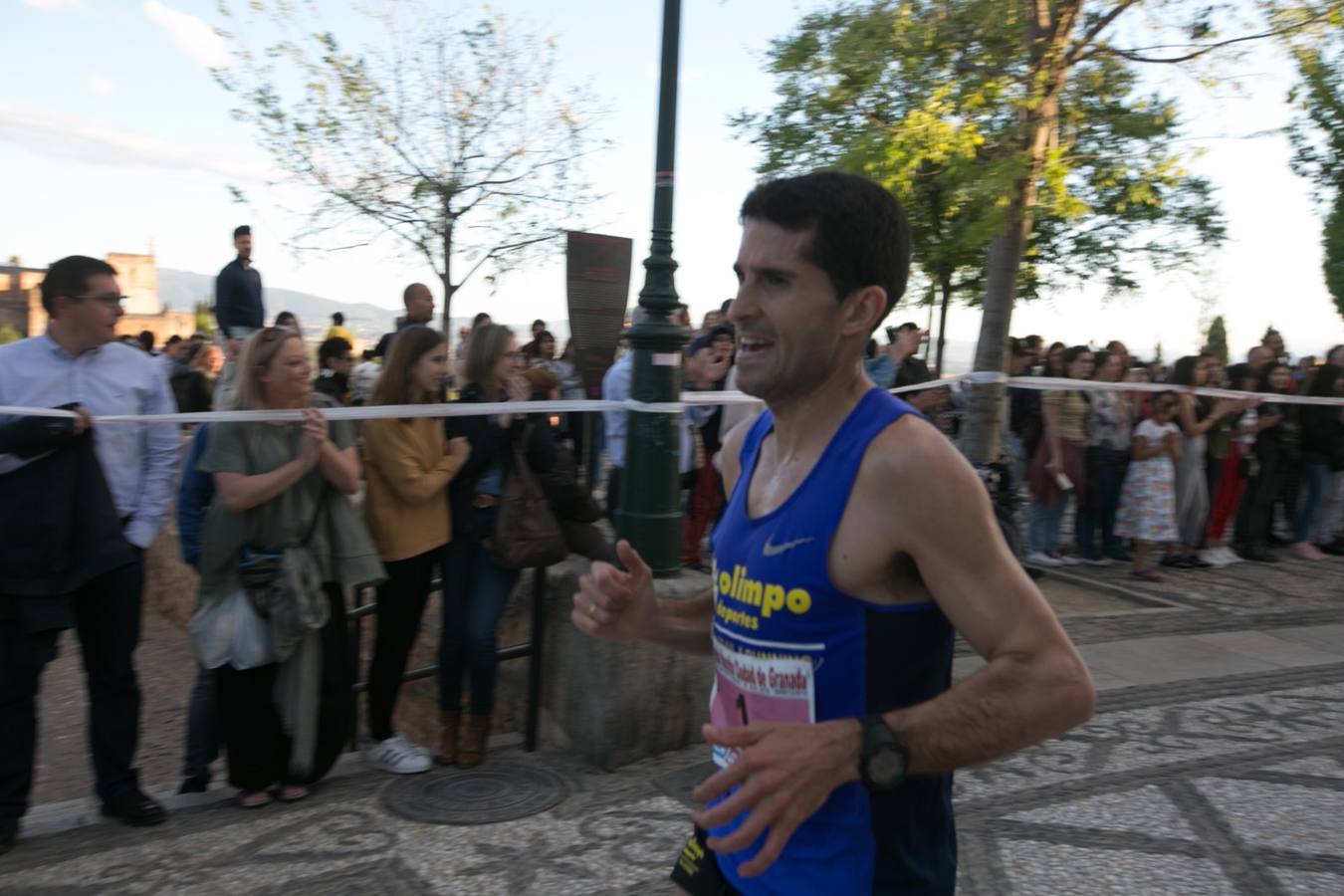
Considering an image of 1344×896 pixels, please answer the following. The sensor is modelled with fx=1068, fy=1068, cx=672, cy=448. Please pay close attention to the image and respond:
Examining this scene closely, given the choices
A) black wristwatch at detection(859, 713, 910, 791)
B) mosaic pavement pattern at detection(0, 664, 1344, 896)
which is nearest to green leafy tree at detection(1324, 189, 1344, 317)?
mosaic pavement pattern at detection(0, 664, 1344, 896)

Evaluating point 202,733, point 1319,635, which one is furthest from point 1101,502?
point 202,733

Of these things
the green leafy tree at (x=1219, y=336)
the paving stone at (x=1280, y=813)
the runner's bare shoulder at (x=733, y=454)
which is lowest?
the paving stone at (x=1280, y=813)

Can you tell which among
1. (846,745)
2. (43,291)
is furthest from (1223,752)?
(43,291)

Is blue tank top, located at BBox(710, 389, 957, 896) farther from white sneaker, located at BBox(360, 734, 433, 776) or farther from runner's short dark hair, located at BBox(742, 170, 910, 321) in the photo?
white sneaker, located at BBox(360, 734, 433, 776)

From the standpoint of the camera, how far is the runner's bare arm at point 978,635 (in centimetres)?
137

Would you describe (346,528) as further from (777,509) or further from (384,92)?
(384,92)

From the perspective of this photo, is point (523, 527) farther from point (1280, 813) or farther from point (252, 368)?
point (1280, 813)

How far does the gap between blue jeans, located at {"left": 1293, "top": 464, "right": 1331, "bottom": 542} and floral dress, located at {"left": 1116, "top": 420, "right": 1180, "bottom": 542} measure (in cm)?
242

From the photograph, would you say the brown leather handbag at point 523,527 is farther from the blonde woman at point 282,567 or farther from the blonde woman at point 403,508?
the blonde woman at point 282,567

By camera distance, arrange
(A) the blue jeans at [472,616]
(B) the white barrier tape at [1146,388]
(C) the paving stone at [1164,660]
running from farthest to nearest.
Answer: (B) the white barrier tape at [1146,388]
(C) the paving stone at [1164,660]
(A) the blue jeans at [472,616]

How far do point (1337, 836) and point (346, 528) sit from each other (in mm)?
3836

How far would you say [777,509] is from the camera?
1.65m

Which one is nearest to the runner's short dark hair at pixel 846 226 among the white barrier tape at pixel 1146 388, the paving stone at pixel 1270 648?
the paving stone at pixel 1270 648

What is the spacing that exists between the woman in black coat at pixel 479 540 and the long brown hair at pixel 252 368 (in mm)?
746
